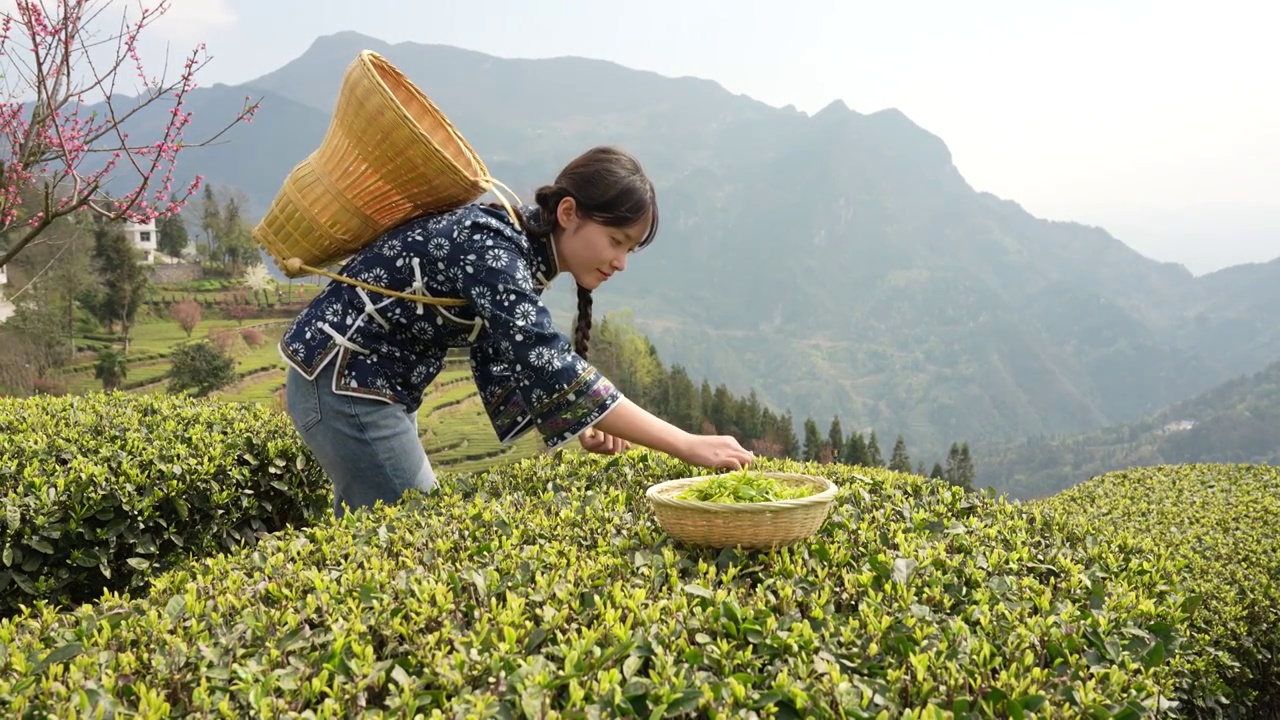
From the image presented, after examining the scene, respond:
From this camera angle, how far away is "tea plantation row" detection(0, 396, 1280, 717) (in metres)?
1.60

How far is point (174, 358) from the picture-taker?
25.0 m

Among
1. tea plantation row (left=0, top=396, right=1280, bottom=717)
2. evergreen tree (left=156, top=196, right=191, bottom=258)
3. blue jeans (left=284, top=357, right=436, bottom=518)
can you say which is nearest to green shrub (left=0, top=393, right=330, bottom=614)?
tea plantation row (left=0, top=396, right=1280, bottom=717)

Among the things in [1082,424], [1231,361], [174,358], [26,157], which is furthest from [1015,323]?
[26,157]

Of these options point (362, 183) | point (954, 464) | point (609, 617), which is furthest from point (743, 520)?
point (954, 464)

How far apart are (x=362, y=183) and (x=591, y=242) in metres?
0.87

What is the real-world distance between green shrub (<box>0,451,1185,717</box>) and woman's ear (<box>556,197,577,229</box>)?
107 cm

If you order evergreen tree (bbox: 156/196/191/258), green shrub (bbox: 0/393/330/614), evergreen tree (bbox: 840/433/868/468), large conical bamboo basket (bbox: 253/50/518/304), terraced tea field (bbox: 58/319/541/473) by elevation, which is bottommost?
evergreen tree (bbox: 840/433/868/468)

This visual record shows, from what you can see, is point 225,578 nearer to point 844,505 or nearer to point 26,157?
point 844,505

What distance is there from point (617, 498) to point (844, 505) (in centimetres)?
84

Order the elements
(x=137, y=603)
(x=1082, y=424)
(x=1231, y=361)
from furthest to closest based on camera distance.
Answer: (x=1231, y=361) → (x=1082, y=424) → (x=137, y=603)

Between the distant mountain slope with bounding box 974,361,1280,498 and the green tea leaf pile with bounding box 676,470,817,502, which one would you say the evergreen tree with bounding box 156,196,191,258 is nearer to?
the green tea leaf pile with bounding box 676,470,817,502

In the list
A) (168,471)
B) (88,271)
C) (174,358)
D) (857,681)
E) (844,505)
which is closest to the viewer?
(857,681)

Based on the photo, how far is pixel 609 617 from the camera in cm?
187

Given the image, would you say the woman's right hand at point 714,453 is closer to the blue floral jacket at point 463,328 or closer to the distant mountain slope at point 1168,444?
the blue floral jacket at point 463,328
